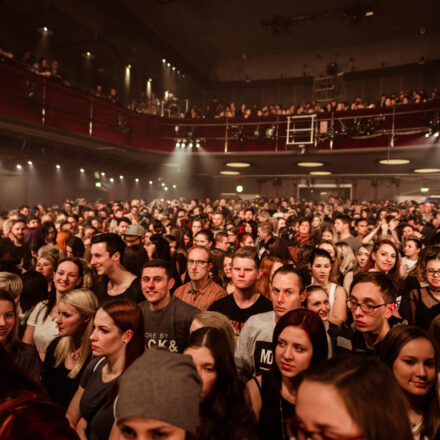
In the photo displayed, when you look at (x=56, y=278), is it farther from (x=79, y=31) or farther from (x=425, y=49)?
(x=425, y=49)

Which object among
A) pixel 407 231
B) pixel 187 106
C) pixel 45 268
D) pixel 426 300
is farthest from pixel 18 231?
pixel 187 106

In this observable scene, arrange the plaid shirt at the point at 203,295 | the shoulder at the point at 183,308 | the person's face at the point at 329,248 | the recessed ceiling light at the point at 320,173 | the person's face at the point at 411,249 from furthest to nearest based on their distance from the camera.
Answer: the recessed ceiling light at the point at 320,173, the person's face at the point at 411,249, the person's face at the point at 329,248, the plaid shirt at the point at 203,295, the shoulder at the point at 183,308

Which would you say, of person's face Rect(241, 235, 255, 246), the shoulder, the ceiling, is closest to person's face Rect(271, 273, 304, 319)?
the shoulder

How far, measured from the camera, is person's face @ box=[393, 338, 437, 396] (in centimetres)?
173

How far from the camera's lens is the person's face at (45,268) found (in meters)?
3.95

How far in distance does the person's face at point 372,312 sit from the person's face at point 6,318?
252cm

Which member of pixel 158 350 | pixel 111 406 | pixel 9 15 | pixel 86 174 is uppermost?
pixel 9 15

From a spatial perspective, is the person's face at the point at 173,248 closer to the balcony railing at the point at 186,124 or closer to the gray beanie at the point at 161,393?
the gray beanie at the point at 161,393

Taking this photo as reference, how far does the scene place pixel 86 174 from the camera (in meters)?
14.7

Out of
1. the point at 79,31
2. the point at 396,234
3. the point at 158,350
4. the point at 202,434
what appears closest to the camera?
Result: the point at 158,350

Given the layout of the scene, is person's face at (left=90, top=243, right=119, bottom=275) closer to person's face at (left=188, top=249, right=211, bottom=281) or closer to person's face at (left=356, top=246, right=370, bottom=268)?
person's face at (left=188, top=249, right=211, bottom=281)

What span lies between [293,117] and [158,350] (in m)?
13.9

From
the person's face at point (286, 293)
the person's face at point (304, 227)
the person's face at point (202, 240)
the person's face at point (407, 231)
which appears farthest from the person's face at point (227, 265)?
the person's face at point (407, 231)

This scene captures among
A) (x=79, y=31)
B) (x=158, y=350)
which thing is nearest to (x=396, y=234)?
(x=158, y=350)
